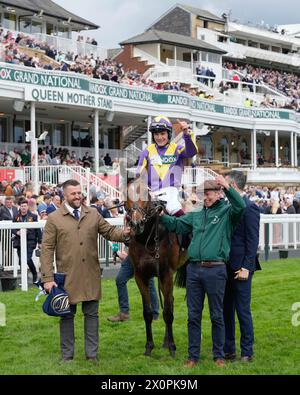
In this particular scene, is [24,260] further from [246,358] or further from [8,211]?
[246,358]

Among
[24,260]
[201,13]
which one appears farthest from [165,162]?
[201,13]

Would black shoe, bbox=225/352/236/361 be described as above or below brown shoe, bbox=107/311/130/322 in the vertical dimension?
below

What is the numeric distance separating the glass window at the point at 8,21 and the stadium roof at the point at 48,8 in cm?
68

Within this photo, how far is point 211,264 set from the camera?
7473 millimetres

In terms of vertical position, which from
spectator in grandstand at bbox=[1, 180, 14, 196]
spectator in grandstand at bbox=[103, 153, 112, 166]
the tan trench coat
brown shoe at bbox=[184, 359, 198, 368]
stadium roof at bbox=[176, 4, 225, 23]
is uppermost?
stadium roof at bbox=[176, 4, 225, 23]

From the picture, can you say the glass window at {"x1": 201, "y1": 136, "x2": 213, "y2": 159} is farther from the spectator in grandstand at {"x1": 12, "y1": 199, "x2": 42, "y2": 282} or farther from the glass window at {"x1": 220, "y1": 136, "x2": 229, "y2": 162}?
the spectator in grandstand at {"x1": 12, "y1": 199, "x2": 42, "y2": 282}

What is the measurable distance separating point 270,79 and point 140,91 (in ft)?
88.0

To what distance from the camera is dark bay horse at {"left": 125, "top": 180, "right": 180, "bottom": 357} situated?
786cm

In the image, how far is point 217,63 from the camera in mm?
56469

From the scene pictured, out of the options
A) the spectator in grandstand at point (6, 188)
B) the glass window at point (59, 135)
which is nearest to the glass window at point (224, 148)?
the glass window at point (59, 135)

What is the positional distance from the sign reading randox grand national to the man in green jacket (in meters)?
20.8

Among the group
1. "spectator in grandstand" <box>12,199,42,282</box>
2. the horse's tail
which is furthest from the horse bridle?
"spectator in grandstand" <box>12,199,42,282</box>

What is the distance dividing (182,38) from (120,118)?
19838 millimetres

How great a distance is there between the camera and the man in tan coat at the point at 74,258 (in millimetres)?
7676
